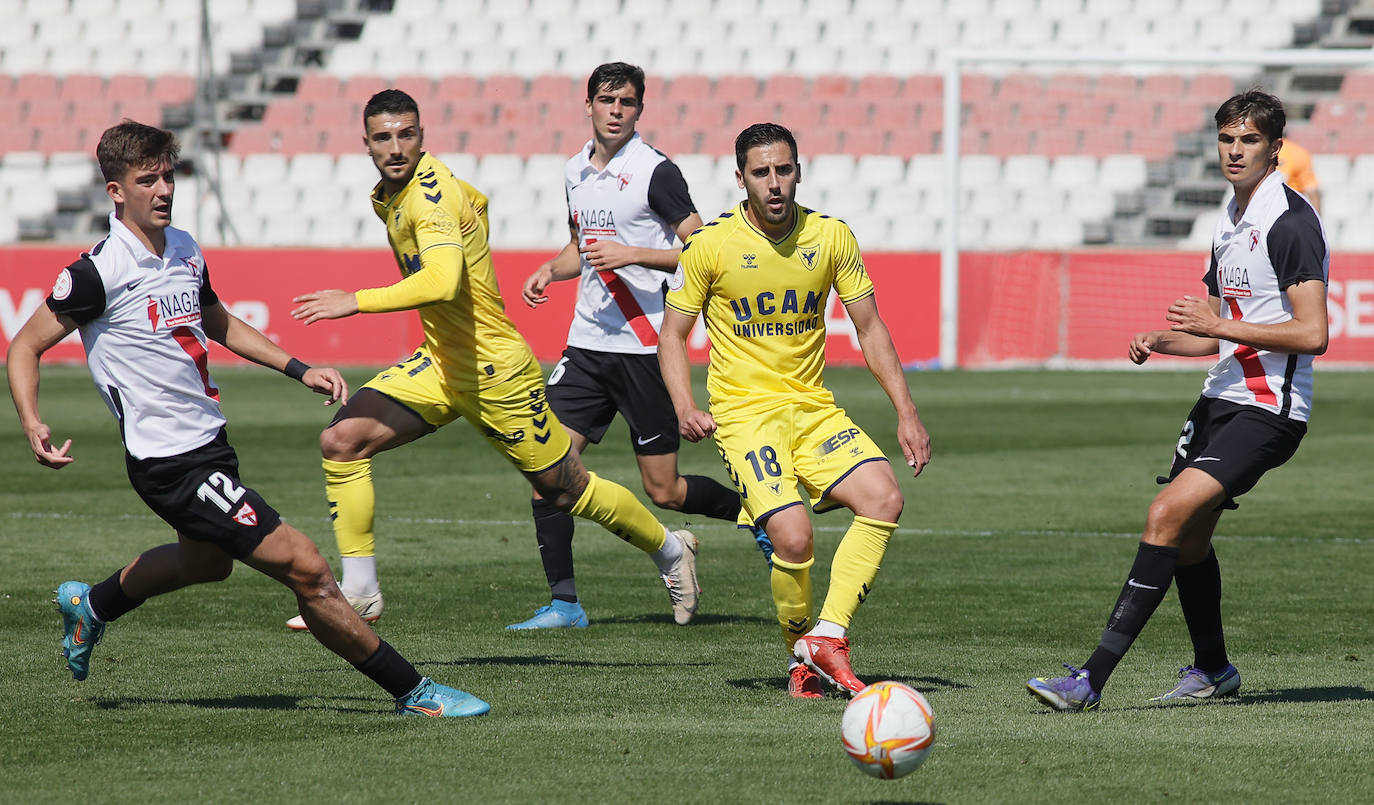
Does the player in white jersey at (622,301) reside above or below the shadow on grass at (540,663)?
above

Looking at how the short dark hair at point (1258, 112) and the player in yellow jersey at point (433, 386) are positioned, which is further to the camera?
the player in yellow jersey at point (433, 386)

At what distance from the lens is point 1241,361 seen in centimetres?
588

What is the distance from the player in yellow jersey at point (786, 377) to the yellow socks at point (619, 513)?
3.23ft

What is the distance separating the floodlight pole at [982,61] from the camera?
21.4 m

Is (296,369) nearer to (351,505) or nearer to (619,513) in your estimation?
(351,505)

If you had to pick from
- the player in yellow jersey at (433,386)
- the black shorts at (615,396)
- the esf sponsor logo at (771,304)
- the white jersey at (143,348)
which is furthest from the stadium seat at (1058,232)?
the white jersey at (143,348)

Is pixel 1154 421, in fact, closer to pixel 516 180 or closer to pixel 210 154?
pixel 516 180

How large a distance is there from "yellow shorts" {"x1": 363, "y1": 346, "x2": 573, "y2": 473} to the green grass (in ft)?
2.58

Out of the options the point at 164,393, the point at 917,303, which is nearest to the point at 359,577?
the point at 164,393

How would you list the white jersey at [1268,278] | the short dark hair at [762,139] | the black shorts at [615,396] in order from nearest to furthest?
the white jersey at [1268,278]
the short dark hair at [762,139]
the black shorts at [615,396]

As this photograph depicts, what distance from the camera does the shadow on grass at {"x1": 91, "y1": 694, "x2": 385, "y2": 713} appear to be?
5.73m

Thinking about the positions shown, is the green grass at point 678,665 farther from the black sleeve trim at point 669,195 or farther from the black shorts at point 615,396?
the black sleeve trim at point 669,195

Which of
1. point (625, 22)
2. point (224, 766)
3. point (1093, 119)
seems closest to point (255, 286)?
point (625, 22)

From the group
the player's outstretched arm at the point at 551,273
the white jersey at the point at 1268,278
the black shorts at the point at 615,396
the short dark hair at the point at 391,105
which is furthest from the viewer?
the black shorts at the point at 615,396
